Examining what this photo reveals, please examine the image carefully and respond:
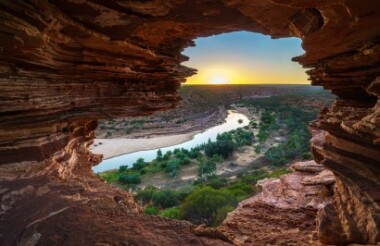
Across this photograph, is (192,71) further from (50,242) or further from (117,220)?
(50,242)

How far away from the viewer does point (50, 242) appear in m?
5.93

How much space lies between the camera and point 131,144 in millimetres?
60406

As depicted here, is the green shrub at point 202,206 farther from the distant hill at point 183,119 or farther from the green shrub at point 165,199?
the distant hill at point 183,119

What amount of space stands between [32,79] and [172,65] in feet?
19.4

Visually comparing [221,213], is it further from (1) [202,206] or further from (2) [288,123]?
(2) [288,123]

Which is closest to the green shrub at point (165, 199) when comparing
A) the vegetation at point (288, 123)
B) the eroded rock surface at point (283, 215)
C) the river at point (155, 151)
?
the eroded rock surface at point (283, 215)

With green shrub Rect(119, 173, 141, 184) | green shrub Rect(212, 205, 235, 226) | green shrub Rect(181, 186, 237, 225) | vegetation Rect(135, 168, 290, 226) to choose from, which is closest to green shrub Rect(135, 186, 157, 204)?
vegetation Rect(135, 168, 290, 226)

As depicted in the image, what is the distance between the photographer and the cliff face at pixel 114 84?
257 inches

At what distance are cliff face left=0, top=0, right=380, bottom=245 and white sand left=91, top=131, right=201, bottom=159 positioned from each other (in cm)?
4292

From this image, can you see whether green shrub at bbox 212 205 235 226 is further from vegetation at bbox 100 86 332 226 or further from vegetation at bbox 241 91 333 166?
vegetation at bbox 241 91 333 166

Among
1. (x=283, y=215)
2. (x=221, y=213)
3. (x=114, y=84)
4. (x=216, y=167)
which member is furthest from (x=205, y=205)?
(x=216, y=167)

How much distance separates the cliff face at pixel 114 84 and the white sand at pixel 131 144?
4292 cm

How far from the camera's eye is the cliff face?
6.54 metres

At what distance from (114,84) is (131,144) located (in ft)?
162
